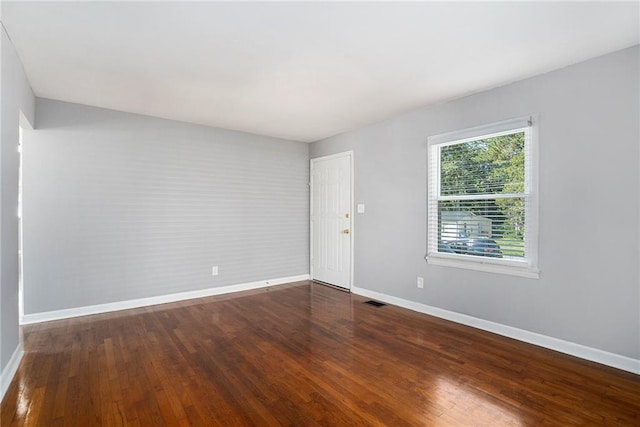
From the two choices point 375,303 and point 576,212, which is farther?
point 375,303

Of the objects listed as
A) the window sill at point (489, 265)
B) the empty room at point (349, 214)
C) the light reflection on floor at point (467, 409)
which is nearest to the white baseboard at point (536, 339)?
the empty room at point (349, 214)

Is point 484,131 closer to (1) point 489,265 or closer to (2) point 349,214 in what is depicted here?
(1) point 489,265

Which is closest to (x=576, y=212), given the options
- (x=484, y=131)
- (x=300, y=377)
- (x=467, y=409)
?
(x=484, y=131)

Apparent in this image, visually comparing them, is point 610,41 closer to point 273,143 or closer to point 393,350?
point 393,350

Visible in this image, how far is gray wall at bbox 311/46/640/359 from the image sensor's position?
2.40 meters

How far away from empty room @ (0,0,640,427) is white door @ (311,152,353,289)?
0.14 meters

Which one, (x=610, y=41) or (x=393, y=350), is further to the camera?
(x=393, y=350)

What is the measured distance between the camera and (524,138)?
117 inches

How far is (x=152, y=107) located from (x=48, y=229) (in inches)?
69.7

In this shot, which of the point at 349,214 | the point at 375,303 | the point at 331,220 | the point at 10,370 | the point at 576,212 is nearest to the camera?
the point at 10,370

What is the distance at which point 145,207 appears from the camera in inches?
161

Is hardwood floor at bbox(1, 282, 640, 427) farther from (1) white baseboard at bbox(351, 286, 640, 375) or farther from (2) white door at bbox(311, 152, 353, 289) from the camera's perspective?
(2) white door at bbox(311, 152, 353, 289)

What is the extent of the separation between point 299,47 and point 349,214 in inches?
112

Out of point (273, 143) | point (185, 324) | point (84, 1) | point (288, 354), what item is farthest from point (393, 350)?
point (273, 143)
